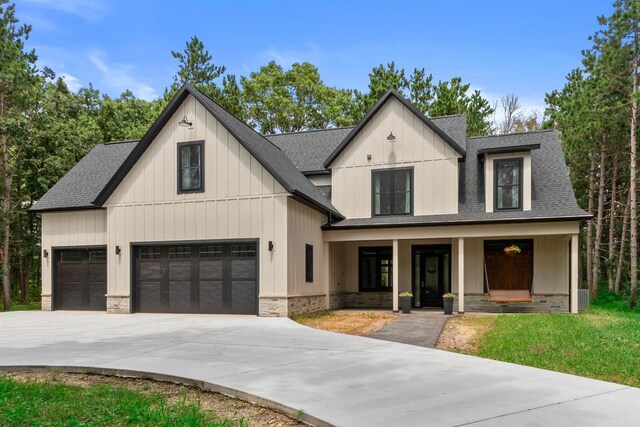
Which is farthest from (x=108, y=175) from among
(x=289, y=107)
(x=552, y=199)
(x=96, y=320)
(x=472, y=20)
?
(x=289, y=107)

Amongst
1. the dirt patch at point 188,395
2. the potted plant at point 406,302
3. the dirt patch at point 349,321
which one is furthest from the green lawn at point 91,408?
the potted plant at point 406,302

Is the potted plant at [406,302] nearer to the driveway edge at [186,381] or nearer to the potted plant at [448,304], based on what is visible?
the potted plant at [448,304]

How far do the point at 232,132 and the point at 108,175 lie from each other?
7.21 m

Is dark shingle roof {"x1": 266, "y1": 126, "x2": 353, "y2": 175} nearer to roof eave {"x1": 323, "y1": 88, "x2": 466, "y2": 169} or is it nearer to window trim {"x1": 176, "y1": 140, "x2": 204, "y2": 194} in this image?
roof eave {"x1": 323, "y1": 88, "x2": 466, "y2": 169}

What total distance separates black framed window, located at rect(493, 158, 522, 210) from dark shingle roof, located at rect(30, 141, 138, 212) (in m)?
13.5

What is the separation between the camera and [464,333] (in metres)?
11.7

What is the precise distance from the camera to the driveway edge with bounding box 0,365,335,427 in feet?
15.9

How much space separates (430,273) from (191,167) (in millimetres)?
9146

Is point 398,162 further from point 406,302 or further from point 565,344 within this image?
point 565,344

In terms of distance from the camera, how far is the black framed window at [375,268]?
61.5 ft

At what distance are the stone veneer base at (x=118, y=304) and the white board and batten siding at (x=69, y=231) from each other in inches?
87.0

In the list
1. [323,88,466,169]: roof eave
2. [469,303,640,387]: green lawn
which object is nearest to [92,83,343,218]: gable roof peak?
[323,88,466,169]: roof eave

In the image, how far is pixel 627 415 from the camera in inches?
188

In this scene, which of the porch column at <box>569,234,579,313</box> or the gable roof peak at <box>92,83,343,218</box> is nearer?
the gable roof peak at <box>92,83,343,218</box>
